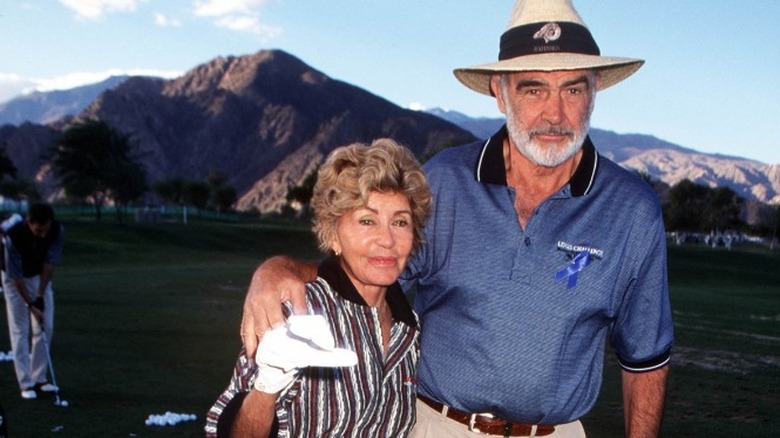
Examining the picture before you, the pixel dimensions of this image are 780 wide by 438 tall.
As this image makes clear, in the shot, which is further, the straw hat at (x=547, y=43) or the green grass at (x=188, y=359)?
the green grass at (x=188, y=359)

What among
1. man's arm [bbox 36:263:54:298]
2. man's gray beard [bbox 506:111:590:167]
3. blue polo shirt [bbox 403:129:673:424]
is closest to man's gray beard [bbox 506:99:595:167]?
man's gray beard [bbox 506:111:590:167]

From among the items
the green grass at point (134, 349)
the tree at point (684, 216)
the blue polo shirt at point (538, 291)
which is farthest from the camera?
the tree at point (684, 216)

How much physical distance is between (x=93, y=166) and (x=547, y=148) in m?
74.4

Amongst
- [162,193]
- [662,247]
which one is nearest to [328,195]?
[662,247]

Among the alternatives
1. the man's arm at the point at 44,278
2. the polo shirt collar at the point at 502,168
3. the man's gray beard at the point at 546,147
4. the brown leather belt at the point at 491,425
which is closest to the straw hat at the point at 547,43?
the man's gray beard at the point at 546,147

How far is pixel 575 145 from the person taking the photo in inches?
160

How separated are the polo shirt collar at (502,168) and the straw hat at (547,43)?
383 mm

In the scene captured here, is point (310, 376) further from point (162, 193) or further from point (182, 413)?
point (162, 193)

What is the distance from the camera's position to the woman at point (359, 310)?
11.0 feet

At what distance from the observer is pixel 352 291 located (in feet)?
11.8

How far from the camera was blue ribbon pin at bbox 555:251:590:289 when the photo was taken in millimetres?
3840

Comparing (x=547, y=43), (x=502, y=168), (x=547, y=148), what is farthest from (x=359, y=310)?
(x=547, y=43)

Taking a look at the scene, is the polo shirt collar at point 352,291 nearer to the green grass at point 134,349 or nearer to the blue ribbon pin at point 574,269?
the blue ribbon pin at point 574,269

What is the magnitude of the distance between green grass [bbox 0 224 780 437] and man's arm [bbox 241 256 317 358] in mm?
5614
